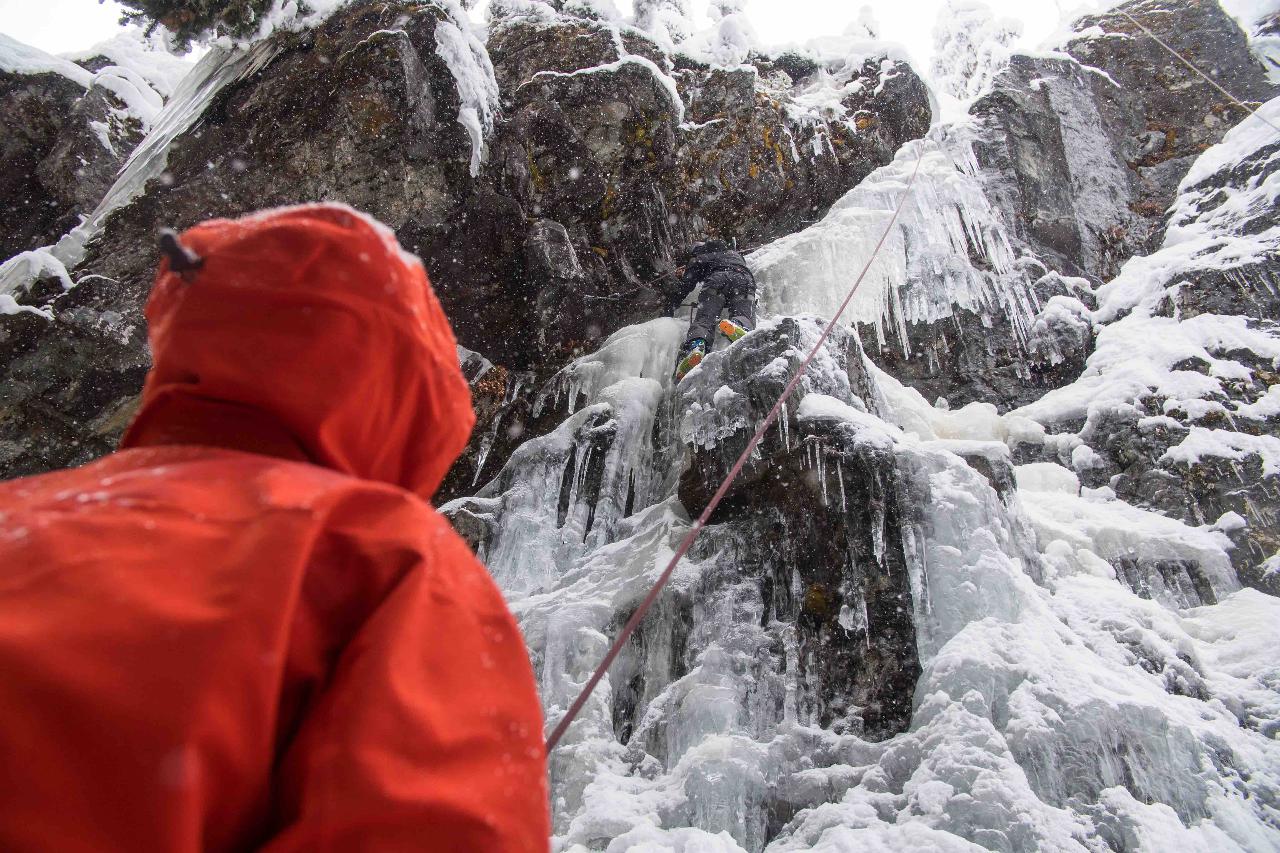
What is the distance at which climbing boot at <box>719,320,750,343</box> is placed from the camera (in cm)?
636

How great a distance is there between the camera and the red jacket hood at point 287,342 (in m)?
0.82

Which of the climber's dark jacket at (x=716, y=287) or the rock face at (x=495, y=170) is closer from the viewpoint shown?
the rock face at (x=495, y=170)

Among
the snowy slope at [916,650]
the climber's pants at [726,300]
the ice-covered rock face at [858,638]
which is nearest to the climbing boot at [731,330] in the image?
the climber's pants at [726,300]

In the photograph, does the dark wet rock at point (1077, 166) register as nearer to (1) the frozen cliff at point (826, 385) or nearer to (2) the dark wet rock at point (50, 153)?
(1) the frozen cliff at point (826, 385)

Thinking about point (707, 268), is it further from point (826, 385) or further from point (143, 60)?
point (143, 60)

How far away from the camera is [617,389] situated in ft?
20.0

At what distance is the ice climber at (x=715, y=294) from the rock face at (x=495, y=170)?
0.74 m

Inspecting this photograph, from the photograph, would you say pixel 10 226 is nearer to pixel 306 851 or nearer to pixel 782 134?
pixel 782 134

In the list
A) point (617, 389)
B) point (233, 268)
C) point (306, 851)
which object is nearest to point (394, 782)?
point (306, 851)

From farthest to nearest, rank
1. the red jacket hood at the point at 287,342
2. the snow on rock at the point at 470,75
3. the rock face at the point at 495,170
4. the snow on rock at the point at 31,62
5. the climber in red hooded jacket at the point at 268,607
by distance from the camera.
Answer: the snow on rock at the point at 31,62
the snow on rock at the point at 470,75
the rock face at the point at 495,170
the red jacket hood at the point at 287,342
the climber in red hooded jacket at the point at 268,607

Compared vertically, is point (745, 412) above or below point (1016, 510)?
above

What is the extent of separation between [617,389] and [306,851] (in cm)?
553

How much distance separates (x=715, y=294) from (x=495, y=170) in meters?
2.39

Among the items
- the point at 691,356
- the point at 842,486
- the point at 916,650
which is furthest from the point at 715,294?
the point at 916,650
